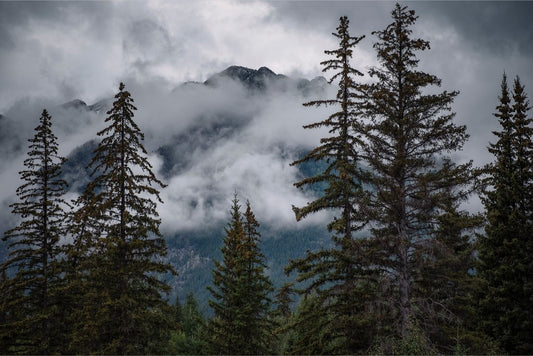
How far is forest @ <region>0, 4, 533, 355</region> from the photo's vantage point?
12805mm

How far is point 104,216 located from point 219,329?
1148 centimetres

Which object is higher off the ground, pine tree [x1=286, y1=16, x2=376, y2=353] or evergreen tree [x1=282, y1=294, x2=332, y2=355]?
pine tree [x1=286, y1=16, x2=376, y2=353]

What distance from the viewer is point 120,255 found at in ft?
58.5

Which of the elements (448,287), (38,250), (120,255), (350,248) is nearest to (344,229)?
(350,248)

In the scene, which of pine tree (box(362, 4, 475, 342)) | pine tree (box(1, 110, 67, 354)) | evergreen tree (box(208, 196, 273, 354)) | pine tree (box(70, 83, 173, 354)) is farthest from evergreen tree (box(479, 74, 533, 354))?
→ pine tree (box(1, 110, 67, 354))

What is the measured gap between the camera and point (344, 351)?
554 inches

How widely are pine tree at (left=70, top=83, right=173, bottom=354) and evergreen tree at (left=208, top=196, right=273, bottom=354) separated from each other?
5.86 m

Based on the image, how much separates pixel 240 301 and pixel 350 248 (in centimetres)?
1245

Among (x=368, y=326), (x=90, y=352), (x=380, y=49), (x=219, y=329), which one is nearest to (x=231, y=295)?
(x=219, y=329)

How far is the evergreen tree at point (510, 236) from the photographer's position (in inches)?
793

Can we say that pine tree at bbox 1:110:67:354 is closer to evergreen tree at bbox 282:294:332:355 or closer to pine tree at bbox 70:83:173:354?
pine tree at bbox 70:83:173:354

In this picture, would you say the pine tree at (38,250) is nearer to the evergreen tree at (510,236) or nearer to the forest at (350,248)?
the forest at (350,248)

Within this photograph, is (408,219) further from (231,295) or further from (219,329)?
(219,329)

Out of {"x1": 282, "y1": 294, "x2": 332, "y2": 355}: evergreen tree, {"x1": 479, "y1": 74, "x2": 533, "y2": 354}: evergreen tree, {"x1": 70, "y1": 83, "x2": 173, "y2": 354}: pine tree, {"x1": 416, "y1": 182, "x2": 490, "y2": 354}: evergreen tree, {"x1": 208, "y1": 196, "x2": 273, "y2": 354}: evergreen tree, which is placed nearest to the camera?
{"x1": 416, "y1": 182, "x2": 490, "y2": 354}: evergreen tree
